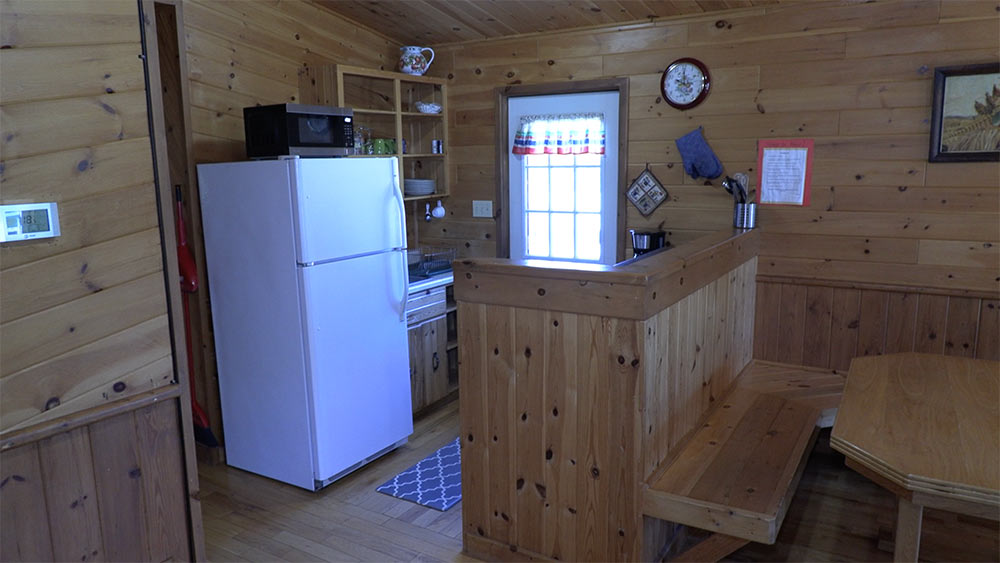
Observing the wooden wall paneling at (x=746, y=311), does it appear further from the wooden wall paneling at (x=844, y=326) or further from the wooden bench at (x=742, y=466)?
the wooden wall paneling at (x=844, y=326)

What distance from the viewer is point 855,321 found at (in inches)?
131

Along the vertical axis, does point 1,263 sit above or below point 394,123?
below

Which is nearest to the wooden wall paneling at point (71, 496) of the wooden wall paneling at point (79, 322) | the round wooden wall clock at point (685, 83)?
the wooden wall paneling at point (79, 322)

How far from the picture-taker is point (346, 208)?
305cm

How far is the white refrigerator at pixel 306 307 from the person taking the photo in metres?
2.92

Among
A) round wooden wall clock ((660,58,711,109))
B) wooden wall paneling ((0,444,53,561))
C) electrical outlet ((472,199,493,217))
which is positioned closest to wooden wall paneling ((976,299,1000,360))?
round wooden wall clock ((660,58,711,109))

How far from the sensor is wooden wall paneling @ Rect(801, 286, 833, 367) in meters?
3.39

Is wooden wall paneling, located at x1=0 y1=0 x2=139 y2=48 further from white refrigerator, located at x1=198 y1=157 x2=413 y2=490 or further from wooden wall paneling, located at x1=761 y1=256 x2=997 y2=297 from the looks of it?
wooden wall paneling, located at x1=761 y1=256 x2=997 y2=297

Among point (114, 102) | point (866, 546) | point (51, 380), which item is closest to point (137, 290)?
point (51, 380)

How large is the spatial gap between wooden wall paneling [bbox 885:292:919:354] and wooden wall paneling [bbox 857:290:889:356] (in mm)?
21

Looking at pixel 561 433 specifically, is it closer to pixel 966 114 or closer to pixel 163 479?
pixel 163 479

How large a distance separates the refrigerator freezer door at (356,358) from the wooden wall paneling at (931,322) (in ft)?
8.29

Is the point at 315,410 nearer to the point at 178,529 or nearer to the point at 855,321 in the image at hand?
the point at 178,529

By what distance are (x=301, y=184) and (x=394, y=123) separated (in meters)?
1.58
